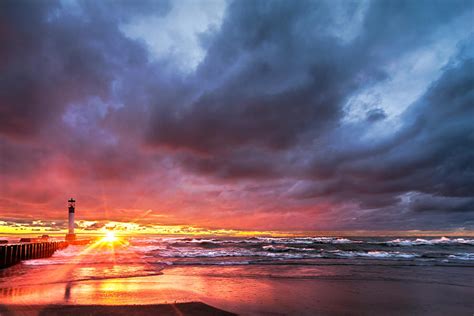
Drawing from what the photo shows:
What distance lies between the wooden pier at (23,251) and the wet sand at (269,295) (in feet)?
43.9

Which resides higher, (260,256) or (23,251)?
(23,251)

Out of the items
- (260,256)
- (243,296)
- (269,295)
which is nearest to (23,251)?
(260,256)

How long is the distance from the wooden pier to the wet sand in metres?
13.4

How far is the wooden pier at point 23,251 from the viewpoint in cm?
2384

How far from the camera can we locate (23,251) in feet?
96.2

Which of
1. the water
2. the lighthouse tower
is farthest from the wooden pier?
the lighthouse tower

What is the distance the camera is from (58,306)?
9469mm

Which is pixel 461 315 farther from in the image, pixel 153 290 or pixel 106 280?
pixel 106 280

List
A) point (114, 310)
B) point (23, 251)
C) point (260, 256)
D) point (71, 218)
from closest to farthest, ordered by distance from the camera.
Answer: point (114, 310)
point (23, 251)
point (260, 256)
point (71, 218)

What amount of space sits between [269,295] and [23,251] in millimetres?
26961

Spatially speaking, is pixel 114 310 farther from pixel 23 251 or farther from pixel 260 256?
pixel 23 251

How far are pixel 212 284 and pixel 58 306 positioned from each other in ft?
20.5

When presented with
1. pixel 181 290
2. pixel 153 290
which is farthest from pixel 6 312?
pixel 181 290

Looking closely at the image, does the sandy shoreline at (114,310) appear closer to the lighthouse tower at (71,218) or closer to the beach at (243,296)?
the beach at (243,296)
